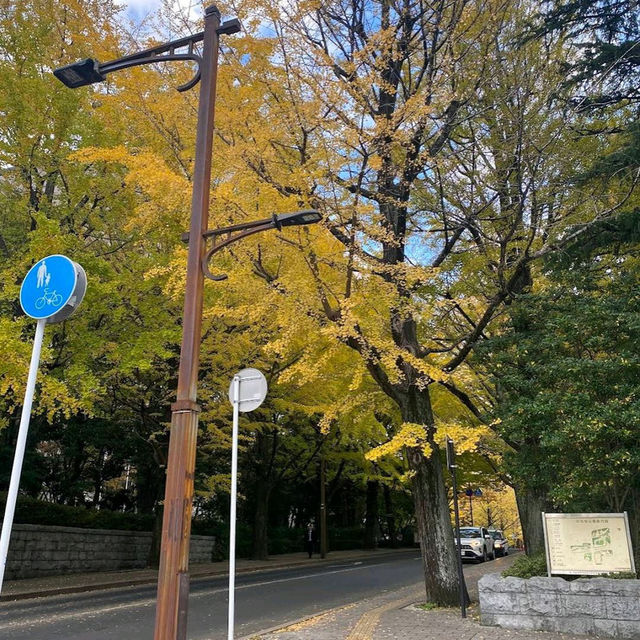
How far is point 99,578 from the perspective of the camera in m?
15.3

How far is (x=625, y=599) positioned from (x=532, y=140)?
7141 millimetres

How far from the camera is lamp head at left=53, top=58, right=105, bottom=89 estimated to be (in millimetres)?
5188

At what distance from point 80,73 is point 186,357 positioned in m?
2.96

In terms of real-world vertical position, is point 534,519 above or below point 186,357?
below

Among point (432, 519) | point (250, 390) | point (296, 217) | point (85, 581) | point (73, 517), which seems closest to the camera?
point (296, 217)

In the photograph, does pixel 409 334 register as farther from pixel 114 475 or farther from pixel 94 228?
pixel 114 475

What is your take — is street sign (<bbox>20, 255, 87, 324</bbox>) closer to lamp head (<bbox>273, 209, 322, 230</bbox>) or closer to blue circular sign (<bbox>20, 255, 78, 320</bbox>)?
blue circular sign (<bbox>20, 255, 78, 320</bbox>)

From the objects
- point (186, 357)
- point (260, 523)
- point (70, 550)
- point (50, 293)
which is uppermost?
point (50, 293)

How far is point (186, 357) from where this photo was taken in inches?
184

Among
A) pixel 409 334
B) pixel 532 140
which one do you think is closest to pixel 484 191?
pixel 532 140

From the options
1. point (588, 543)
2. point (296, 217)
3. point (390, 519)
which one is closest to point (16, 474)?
point (296, 217)

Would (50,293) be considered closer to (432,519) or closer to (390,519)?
(432,519)

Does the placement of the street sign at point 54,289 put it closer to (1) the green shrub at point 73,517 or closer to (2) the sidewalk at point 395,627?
(2) the sidewalk at point 395,627

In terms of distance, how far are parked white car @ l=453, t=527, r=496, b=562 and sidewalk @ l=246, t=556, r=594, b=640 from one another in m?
16.9
